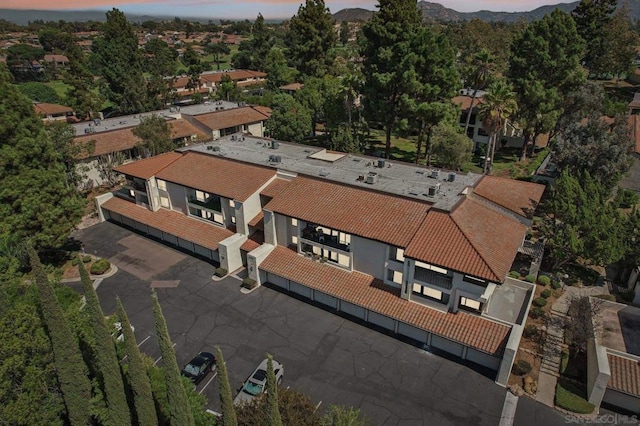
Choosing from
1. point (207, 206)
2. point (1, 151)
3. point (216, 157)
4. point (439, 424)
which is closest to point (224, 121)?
point (216, 157)

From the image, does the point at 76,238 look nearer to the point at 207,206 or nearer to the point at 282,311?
the point at 207,206

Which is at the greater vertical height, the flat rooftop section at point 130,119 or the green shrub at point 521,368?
the flat rooftop section at point 130,119

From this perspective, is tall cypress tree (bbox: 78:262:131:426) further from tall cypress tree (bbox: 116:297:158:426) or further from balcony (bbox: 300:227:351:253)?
balcony (bbox: 300:227:351:253)

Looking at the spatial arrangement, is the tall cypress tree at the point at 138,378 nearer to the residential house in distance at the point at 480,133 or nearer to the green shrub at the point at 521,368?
the green shrub at the point at 521,368

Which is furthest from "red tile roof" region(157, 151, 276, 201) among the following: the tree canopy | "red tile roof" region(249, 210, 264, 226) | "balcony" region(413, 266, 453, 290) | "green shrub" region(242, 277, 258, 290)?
the tree canopy

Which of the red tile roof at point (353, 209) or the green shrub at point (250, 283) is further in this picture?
the green shrub at point (250, 283)

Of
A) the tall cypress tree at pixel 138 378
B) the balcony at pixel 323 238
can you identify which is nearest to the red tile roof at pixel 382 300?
the balcony at pixel 323 238

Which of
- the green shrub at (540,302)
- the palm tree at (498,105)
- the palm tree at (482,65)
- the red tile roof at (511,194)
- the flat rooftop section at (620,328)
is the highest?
the palm tree at (482,65)
